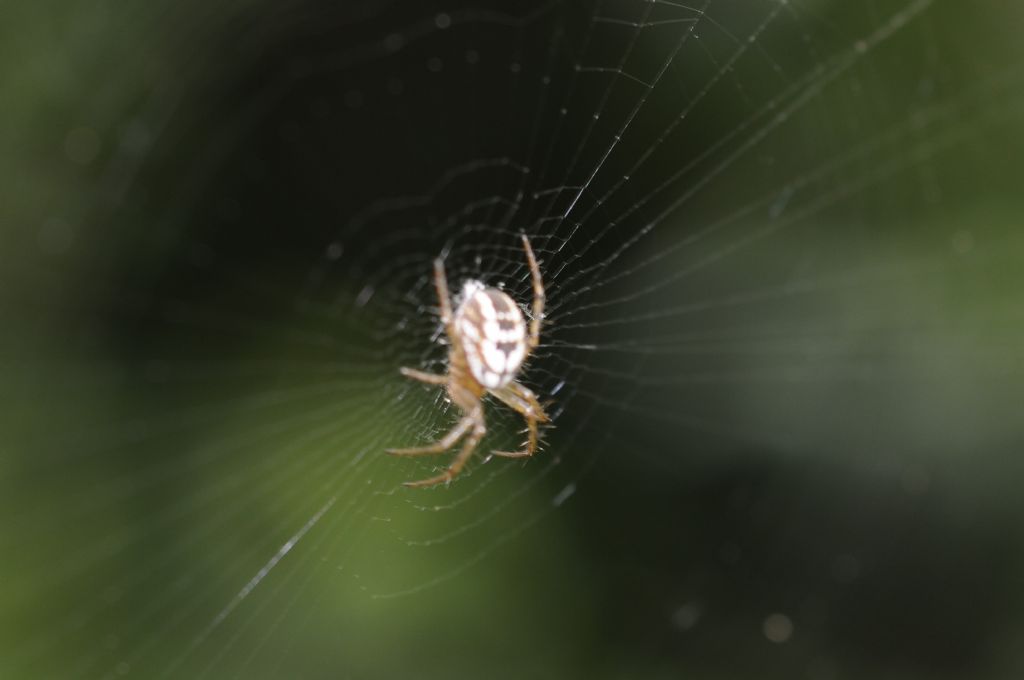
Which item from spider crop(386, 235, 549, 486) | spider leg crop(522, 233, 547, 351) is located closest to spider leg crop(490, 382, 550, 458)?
spider crop(386, 235, 549, 486)

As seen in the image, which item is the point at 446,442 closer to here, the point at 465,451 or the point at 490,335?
the point at 465,451

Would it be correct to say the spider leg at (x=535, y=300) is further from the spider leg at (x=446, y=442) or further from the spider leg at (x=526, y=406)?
the spider leg at (x=446, y=442)

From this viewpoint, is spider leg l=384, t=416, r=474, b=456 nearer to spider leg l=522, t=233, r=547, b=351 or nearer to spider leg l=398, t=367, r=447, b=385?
spider leg l=398, t=367, r=447, b=385

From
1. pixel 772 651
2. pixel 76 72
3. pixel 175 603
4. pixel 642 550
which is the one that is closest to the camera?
pixel 76 72

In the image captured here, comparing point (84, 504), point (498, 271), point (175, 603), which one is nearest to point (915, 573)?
point (498, 271)

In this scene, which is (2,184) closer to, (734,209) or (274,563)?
(274,563)

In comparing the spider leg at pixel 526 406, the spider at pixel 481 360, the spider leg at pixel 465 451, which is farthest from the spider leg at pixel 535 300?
the spider leg at pixel 465 451
